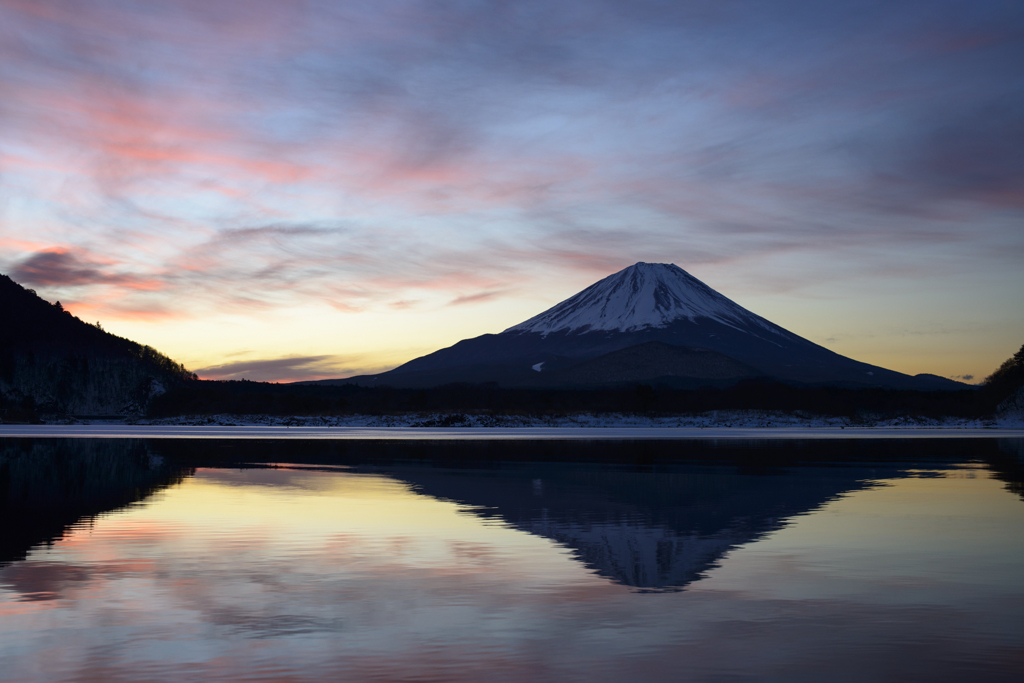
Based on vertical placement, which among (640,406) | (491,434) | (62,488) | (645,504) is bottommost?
(645,504)

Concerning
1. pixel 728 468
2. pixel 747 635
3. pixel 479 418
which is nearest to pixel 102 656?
pixel 747 635

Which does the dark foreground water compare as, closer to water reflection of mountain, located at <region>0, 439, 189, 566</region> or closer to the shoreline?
water reflection of mountain, located at <region>0, 439, 189, 566</region>

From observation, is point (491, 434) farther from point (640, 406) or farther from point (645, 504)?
point (640, 406)

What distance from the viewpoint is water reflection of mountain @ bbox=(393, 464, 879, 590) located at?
17547 mm

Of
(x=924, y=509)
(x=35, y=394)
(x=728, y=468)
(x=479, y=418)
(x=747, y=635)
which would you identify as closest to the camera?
(x=747, y=635)

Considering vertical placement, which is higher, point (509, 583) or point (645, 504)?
point (645, 504)

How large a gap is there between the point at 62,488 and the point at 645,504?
19.3 metres

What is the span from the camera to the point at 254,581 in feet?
49.6

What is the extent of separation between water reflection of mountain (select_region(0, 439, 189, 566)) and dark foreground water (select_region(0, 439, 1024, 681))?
0.71 ft

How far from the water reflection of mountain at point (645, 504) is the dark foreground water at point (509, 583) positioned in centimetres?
13

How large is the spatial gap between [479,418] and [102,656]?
138090mm

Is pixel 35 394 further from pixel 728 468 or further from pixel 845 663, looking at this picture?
pixel 845 663

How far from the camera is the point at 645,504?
26.7 m

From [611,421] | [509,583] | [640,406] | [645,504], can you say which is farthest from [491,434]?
[509,583]
